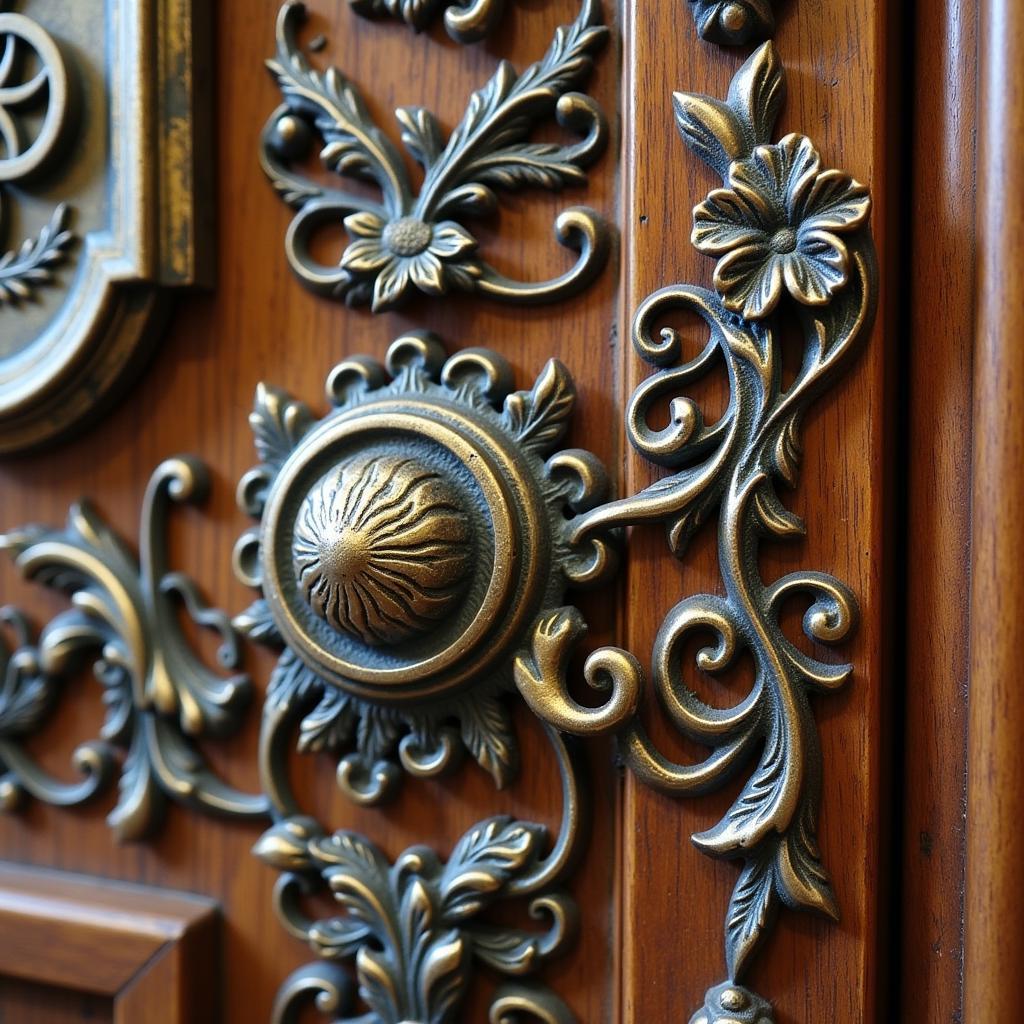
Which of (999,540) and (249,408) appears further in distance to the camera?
(249,408)

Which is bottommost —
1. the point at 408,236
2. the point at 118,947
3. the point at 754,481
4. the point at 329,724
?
the point at 118,947

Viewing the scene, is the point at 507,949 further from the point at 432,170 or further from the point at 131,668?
the point at 432,170

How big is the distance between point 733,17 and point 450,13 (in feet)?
0.38

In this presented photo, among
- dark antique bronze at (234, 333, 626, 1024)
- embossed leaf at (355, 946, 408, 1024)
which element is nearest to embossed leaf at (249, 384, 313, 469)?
dark antique bronze at (234, 333, 626, 1024)

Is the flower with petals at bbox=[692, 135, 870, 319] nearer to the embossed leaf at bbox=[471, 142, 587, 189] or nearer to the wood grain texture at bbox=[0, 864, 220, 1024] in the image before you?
the embossed leaf at bbox=[471, 142, 587, 189]

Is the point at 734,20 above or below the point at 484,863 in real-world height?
above

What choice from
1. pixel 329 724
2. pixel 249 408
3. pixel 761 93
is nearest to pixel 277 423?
pixel 249 408

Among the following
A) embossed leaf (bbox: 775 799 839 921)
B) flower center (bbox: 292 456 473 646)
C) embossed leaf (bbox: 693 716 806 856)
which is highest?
flower center (bbox: 292 456 473 646)

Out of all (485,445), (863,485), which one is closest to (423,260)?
(485,445)

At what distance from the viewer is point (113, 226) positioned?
0.42m

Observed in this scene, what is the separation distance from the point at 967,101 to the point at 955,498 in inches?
5.3

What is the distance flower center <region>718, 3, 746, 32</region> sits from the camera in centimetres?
33

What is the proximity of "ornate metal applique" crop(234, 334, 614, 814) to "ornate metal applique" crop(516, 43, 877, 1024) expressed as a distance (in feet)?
0.11

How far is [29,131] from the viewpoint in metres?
0.43
